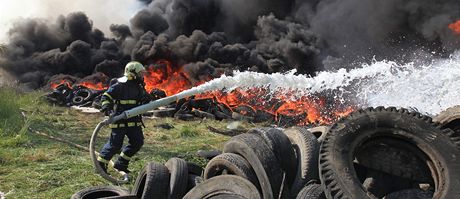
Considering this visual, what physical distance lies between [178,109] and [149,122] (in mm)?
2485

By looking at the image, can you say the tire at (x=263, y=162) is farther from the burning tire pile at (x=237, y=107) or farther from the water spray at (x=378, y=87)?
the burning tire pile at (x=237, y=107)

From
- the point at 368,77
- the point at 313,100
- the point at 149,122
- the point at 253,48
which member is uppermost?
the point at 253,48

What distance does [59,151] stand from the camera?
8.27 metres

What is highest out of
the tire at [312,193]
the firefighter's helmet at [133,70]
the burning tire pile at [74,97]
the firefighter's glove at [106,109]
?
the burning tire pile at [74,97]

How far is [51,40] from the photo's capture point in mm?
36062

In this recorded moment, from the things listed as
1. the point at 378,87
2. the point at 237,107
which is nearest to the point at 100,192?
the point at 237,107

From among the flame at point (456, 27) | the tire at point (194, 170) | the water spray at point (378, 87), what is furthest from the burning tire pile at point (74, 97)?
the flame at point (456, 27)

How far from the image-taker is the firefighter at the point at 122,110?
280 inches

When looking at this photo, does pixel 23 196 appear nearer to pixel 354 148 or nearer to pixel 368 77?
pixel 354 148

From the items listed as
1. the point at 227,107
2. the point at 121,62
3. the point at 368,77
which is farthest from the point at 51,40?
the point at 368,77

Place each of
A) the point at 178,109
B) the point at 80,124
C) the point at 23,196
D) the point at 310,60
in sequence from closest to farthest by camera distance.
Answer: the point at 23,196
the point at 80,124
the point at 178,109
the point at 310,60

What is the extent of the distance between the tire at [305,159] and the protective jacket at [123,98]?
3.62 meters

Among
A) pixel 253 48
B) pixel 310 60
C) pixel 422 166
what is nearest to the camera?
pixel 422 166

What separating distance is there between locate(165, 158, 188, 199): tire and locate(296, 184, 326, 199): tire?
1.68 metres
